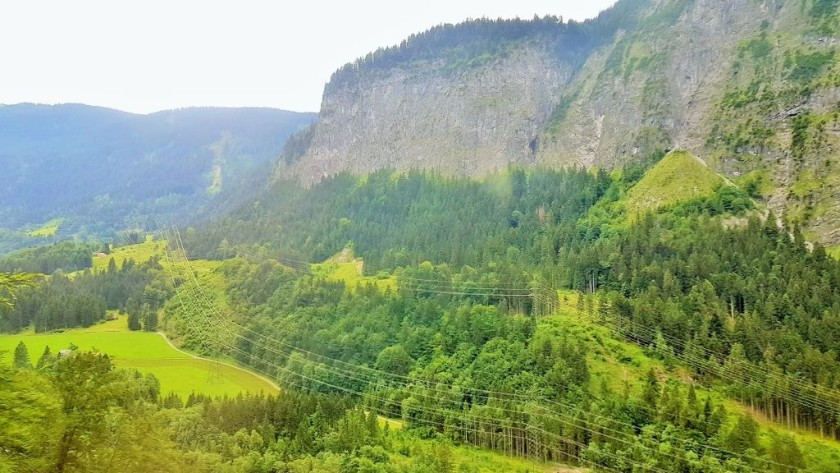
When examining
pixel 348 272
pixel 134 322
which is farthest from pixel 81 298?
pixel 348 272

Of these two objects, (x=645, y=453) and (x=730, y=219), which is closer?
(x=645, y=453)

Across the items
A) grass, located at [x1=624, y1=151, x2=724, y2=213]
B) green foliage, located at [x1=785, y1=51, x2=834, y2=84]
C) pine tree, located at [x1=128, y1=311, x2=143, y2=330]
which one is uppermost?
green foliage, located at [x1=785, y1=51, x2=834, y2=84]

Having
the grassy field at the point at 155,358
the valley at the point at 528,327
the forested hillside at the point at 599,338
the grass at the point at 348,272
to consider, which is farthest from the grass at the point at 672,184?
the grassy field at the point at 155,358

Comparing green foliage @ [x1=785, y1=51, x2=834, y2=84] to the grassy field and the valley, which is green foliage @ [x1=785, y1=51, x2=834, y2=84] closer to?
the valley

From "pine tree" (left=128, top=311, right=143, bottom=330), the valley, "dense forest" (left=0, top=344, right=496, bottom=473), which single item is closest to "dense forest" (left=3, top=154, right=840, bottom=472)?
the valley

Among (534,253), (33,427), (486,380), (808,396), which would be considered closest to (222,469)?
(33,427)

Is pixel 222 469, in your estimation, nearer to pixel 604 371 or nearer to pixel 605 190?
pixel 604 371

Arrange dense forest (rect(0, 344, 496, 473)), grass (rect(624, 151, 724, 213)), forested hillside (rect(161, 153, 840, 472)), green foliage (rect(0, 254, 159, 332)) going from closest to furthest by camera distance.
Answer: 1. dense forest (rect(0, 344, 496, 473))
2. forested hillside (rect(161, 153, 840, 472))
3. green foliage (rect(0, 254, 159, 332))
4. grass (rect(624, 151, 724, 213))
